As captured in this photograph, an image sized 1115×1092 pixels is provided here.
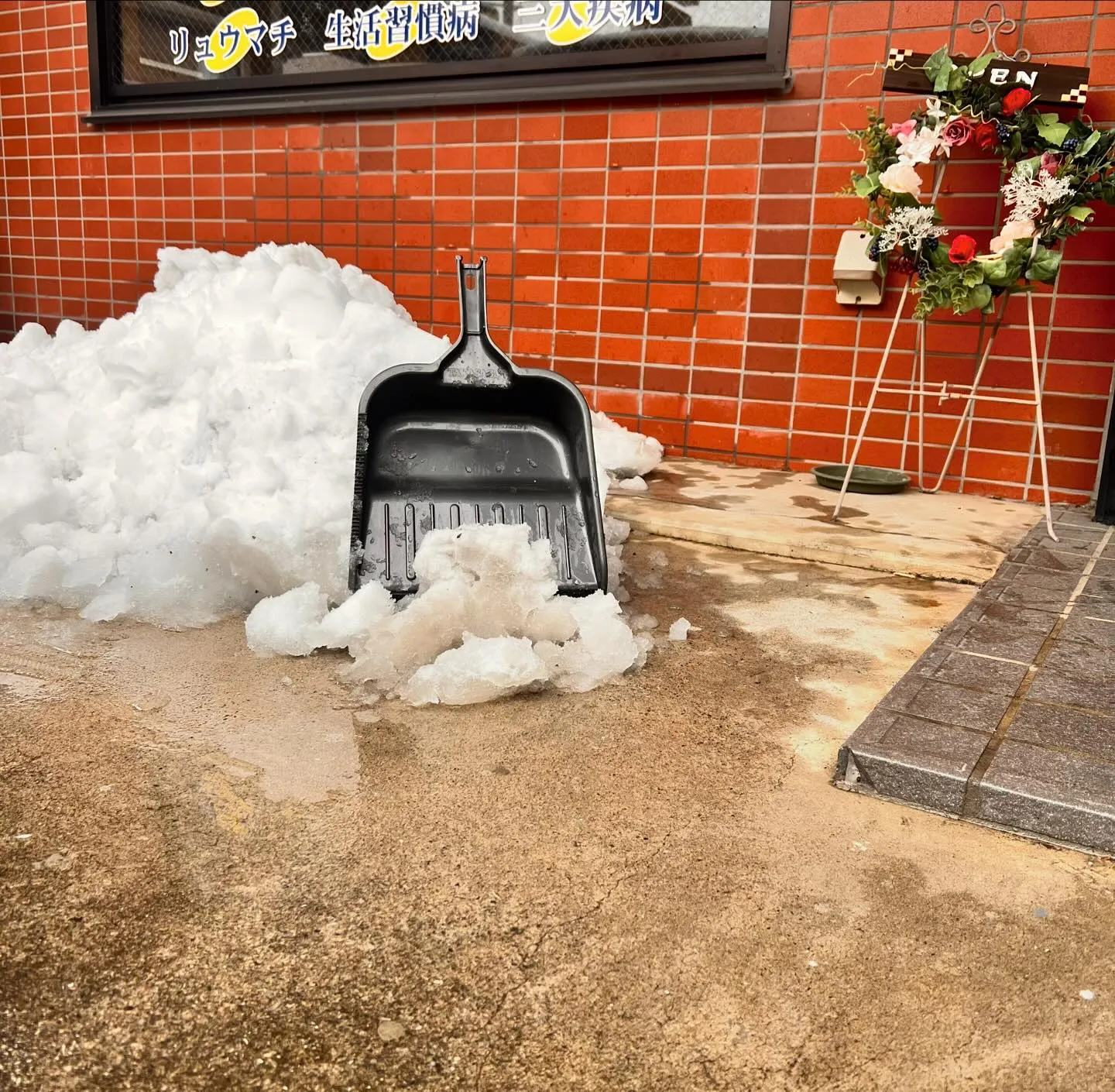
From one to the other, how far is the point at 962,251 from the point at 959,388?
0.70 m

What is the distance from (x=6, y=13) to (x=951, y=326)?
5272mm

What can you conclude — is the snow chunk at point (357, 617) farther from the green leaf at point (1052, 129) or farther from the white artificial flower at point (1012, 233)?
the green leaf at point (1052, 129)

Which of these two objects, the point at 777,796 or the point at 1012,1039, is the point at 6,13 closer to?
the point at 777,796

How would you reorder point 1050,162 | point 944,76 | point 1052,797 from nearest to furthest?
point 1052,797
point 1050,162
point 944,76

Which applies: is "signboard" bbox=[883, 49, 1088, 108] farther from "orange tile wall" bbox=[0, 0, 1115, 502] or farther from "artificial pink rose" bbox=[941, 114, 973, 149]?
"orange tile wall" bbox=[0, 0, 1115, 502]

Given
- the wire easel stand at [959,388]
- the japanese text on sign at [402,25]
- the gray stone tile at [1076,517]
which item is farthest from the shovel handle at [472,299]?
the japanese text on sign at [402,25]

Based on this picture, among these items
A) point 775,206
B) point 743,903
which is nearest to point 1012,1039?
point 743,903

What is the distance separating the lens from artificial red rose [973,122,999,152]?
2.96 m

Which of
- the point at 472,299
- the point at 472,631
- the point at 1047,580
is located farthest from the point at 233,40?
the point at 1047,580

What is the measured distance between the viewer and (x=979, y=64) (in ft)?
9.52

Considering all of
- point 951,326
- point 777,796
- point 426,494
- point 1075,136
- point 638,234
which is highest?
point 1075,136

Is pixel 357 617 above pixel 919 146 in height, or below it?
below

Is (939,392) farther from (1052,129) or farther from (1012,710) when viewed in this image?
(1012,710)

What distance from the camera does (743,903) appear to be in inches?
48.6
